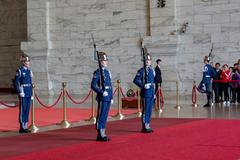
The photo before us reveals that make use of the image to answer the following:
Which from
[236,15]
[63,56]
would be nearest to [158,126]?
[236,15]

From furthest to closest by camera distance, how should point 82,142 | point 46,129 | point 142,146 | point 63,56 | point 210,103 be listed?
1. point 63,56
2. point 210,103
3. point 46,129
4. point 82,142
5. point 142,146

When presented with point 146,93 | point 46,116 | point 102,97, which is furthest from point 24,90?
point 46,116

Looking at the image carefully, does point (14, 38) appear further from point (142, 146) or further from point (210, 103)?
point (142, 146)

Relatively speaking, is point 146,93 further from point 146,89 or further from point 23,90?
point 23,90

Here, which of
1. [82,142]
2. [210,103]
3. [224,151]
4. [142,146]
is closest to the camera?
[224,151]

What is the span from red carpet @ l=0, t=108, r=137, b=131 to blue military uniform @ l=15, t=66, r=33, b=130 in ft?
1.71

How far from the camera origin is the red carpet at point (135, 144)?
286 inches

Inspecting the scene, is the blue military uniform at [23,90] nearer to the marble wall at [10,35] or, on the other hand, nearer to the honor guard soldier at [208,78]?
the honor guard soldier at [208,78]

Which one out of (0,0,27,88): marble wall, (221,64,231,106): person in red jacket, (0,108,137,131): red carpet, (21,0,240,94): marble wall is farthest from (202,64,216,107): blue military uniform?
(0,0,27,88): marble wall

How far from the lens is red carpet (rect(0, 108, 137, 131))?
476 inches

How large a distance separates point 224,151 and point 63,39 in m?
16.2

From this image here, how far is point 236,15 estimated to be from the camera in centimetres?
1911

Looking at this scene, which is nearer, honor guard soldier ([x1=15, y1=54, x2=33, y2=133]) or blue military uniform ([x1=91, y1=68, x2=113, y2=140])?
blue military uniform ([x1=91, y1=68, x2=113, y2=140])

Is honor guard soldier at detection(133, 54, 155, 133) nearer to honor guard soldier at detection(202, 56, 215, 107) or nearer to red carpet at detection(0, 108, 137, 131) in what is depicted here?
red carpet at detection(0, 108, 137, 131)
